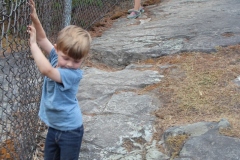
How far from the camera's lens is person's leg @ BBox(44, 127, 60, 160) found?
8.92 ft

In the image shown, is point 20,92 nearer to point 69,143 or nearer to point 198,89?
point 69,143

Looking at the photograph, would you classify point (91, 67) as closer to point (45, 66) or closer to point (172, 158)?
point (172, 158)

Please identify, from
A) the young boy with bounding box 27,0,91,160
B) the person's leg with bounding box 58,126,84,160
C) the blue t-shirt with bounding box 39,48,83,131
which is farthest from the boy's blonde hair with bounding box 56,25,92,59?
the person's leg with bounding box 58,126,84,160

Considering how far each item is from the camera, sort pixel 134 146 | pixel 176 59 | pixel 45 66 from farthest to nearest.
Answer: pixel 176 59 < pixel 134 146 < pixel 45 66

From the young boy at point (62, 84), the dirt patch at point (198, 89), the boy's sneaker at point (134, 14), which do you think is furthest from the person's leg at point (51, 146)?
the boy's sneaker at point (134, 14)

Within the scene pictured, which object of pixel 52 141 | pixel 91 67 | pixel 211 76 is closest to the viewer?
pixel 52 141

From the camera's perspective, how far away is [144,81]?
4.67 m

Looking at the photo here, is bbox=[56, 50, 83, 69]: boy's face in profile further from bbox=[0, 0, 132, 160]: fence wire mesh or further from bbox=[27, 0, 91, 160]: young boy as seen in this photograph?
bbox=[0, 0, 132, 160]: fence wire mesh

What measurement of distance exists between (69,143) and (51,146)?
16cm

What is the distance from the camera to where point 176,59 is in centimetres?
517

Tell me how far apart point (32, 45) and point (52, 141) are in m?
0.71

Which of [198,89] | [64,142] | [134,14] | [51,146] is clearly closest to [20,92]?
[51,146]

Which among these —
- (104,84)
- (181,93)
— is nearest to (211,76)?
(181,93)

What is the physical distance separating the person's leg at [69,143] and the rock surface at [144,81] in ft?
2.12
